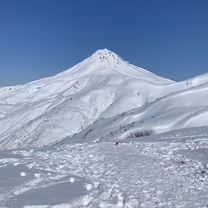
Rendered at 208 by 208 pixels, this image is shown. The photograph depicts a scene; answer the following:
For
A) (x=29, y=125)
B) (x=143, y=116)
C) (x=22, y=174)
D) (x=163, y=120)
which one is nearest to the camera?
(x=22, y=174)

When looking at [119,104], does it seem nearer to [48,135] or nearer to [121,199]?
[48,135]

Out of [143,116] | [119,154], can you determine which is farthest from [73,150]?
[143,116]

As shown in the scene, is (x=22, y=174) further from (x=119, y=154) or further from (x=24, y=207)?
(x=119, y=154)

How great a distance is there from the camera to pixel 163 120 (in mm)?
53000

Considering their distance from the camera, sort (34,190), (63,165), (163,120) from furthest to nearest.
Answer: (163,120) → (63,165) → (34,190)

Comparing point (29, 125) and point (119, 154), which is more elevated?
point (29, 125)

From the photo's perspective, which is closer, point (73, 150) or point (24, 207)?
point (24, 207)

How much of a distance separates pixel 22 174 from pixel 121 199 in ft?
15.7

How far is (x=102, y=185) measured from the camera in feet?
49.2

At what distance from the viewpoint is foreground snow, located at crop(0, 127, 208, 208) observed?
13156mm

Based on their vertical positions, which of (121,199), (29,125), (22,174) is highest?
(29,125)

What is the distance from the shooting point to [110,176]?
16.4 m

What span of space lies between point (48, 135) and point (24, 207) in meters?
126

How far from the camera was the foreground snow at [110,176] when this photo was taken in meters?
13.2
